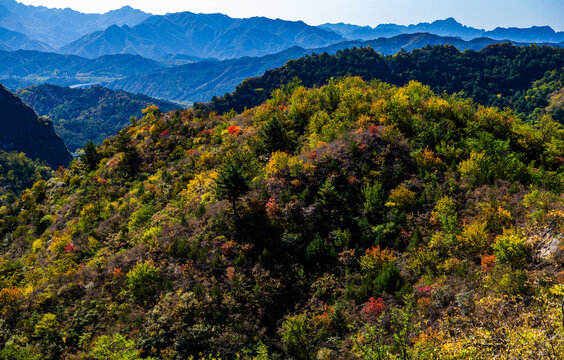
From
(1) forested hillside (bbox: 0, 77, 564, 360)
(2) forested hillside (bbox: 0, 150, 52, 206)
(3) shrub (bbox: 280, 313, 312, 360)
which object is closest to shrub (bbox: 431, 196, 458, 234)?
(1) forested hillside (bbox: 0, 77, 564, 360)

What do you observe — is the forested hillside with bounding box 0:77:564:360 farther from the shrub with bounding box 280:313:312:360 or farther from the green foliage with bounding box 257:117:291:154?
the green foliage with bounding box 257:117:291:154

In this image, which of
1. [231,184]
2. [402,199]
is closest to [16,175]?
[231,184]

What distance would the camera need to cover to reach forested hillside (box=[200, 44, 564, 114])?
487 feet

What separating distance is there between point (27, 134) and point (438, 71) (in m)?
259

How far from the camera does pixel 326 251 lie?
17766 mm

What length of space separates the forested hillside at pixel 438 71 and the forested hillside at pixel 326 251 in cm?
13434

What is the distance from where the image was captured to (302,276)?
55.6 ft

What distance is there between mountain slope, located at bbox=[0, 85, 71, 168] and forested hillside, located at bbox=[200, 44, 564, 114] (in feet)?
371

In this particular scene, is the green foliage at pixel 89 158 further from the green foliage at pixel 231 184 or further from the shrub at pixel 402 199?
the shrub at pixel 402 199

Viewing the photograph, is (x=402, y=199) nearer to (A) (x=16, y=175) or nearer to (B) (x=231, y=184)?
(B) (x=231, y=184)

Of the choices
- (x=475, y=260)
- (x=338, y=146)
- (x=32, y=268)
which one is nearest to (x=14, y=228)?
(x=32, y=268)

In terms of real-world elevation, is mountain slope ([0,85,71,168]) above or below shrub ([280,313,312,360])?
below

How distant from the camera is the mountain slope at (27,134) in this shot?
165 metres

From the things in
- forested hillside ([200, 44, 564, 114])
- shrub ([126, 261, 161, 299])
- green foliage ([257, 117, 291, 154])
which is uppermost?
forested hillside ([200, 44, 564, 114])
